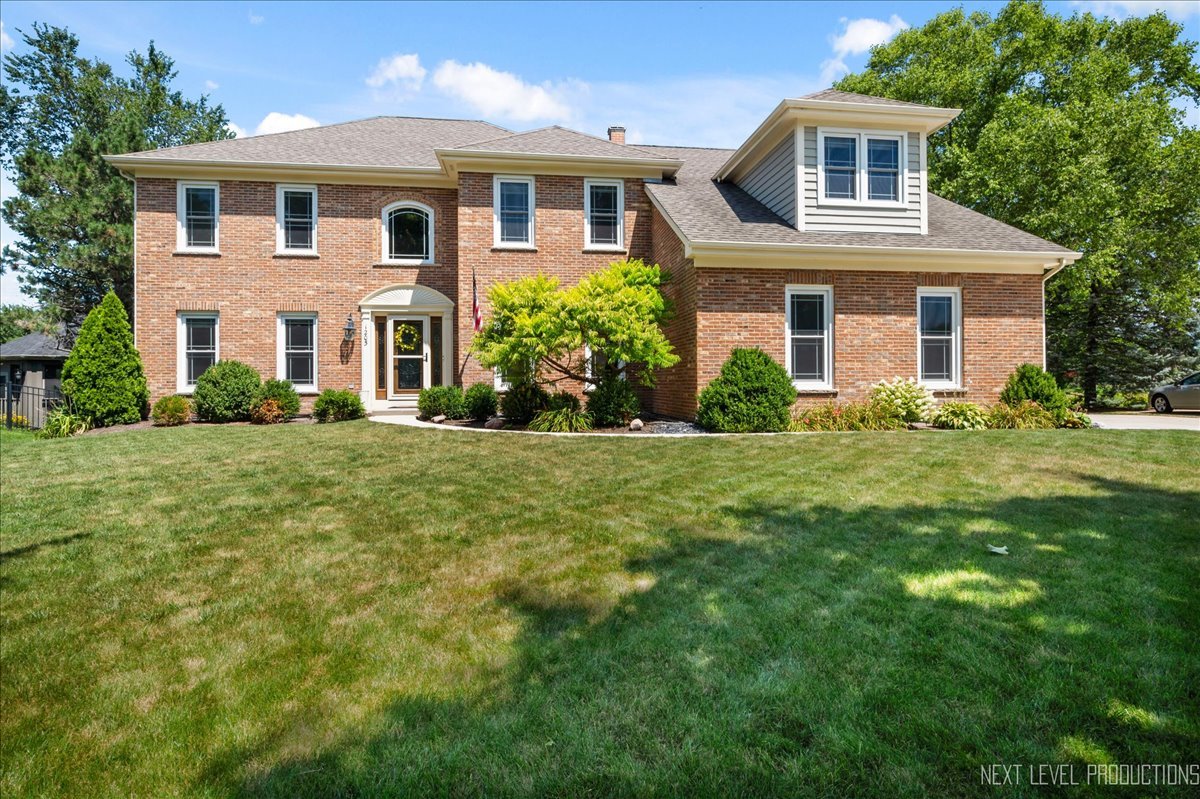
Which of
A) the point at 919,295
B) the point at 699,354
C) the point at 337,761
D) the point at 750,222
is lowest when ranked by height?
the point at 337,761

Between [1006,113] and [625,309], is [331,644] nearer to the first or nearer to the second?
[625,309]

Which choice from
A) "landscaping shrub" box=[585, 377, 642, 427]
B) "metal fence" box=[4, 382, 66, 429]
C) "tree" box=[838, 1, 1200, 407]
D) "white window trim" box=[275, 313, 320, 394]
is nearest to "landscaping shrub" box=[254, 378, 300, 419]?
"white window trim" box=[275, 313, 320, 394]

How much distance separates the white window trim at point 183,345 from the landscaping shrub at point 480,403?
6.54 metres

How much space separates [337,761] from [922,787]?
196cm

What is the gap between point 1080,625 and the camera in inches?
121

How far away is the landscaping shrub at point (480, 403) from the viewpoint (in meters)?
13.6

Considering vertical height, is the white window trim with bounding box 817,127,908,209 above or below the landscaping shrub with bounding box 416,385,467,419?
above

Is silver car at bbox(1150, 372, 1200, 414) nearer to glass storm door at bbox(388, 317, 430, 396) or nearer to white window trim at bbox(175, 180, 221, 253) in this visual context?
glass storm door at bbox(388, 317, 430, 396)

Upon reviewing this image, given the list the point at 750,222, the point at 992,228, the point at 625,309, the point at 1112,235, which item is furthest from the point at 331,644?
the point at 1112,235

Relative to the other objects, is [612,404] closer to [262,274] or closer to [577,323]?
[577,323]

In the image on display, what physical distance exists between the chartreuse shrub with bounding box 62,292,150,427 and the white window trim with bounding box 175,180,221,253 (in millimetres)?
2017

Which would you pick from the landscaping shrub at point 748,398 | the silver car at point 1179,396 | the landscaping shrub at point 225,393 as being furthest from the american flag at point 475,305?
the silver car at point 1179,396

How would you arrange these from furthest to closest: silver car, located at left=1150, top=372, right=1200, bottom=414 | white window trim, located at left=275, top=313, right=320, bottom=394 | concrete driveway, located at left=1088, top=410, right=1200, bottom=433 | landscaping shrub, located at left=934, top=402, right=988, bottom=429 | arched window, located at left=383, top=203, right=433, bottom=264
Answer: silver car, located at left=1150, top=372, right=1200, bottom=414
arched window, located at left=383, top=203, right=433, bottom=264
white window trim, located at left=275, top=313, right=320, bottom=394
concrete driveway, located at left=1088, top=410, right=1200, bottom=433
landscaping shrub, located at left=934, top=402, right=988, bottom=429

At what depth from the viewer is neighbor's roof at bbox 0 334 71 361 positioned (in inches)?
965
